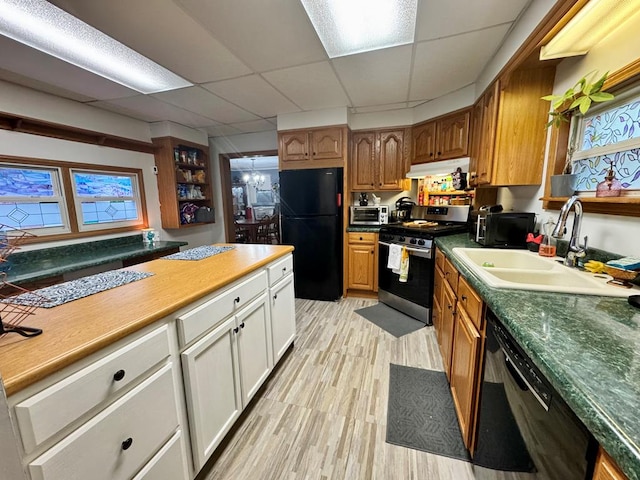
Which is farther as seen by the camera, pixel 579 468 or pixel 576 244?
pixel 576 244

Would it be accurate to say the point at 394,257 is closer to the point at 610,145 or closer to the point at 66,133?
the point at 610,145

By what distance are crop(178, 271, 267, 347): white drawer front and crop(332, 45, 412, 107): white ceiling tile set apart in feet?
6.11

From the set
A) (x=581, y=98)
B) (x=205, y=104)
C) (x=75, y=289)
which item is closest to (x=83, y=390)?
(x=75, y=289)

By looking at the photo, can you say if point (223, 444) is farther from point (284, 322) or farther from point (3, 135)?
point (3, 135)

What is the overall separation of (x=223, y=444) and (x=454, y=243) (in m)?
2.06

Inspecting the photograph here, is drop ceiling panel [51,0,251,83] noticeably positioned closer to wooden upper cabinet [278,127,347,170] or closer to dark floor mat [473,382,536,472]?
wooden upper cabinet [278,127,347,170]

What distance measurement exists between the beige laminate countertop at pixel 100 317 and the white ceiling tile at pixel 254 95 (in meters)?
1.81

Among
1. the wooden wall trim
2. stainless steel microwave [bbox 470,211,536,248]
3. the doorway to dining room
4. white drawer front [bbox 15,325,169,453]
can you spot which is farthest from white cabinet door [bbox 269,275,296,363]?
the doorway to dining room

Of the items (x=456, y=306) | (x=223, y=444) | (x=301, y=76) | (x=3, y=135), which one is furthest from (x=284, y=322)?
(x=3, y=135)

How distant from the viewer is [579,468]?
0.54 m

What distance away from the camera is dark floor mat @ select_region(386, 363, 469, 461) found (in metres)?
1.38

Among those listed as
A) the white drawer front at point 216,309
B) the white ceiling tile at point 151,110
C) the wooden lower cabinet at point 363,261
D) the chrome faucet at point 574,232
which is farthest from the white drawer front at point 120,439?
the white ceiling tile at point 151,110

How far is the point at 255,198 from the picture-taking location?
32.3ft

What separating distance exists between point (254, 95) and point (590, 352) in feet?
9.98
